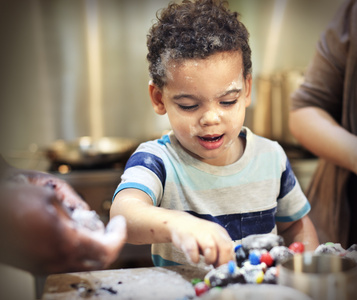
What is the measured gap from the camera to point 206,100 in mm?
824

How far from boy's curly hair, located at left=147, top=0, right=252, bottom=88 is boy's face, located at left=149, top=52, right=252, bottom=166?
17 millimetres

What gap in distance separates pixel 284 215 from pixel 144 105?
146cm

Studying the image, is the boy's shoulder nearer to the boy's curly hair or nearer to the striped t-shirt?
the striped t-shirt

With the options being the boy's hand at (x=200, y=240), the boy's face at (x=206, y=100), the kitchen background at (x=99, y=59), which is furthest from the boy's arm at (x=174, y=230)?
the kitchen background at (x=99, y=59)

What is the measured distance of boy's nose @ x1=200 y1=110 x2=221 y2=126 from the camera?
0.82 m

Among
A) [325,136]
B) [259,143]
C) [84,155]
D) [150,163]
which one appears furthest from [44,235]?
[84,155]

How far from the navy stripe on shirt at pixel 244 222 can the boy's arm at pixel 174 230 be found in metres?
0.18

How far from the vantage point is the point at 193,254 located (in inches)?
27.3

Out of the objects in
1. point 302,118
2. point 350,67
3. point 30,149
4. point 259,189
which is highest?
point 350,67

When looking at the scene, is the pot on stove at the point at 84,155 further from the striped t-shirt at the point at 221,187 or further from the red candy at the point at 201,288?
the red candy at the point at 201,288

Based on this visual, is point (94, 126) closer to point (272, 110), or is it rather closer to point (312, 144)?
point (272, 110)

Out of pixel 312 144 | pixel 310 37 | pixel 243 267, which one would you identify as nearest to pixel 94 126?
pixel 310 37

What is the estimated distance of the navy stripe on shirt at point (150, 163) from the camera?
902 mm

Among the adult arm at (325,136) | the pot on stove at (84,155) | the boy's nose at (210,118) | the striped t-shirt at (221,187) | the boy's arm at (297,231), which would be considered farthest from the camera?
the pot on stove at (84,155)
